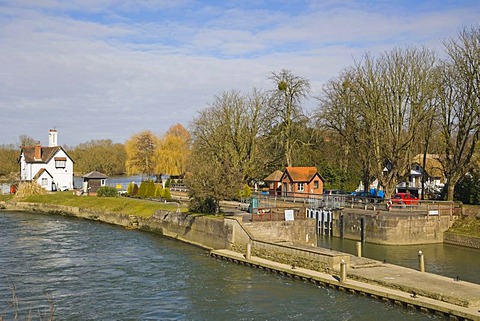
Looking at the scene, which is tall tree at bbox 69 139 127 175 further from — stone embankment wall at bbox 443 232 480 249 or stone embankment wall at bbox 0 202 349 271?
stone embankment wall at bbox 443 232 480 249

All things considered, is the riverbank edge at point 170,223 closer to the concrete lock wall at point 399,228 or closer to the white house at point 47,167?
the white house at point 47,167

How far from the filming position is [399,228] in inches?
1750

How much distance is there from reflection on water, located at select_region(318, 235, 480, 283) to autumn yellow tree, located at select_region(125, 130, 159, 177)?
2161 inches

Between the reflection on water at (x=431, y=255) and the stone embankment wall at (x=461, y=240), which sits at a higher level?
→ the stone embankment wall at (x=461, y=240)

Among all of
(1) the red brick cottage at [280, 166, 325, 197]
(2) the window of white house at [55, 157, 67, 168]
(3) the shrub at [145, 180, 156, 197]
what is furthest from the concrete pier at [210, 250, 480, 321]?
(2) the window of white house at [55, 157, 67, 168]

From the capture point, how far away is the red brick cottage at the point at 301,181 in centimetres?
6072

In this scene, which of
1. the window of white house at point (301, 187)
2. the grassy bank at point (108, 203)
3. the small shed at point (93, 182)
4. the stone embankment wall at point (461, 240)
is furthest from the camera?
the small shed at point (93, 182)

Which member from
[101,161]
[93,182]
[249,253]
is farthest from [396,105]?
[101,161]

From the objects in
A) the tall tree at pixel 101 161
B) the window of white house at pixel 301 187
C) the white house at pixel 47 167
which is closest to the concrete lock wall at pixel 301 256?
the window of white house at pixel 301 187

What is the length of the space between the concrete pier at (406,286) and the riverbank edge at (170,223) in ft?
0.31

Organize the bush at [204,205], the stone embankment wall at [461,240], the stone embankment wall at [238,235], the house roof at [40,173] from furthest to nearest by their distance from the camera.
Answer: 1. the house roof at [40,173]
2. the bush at [204,205]
3. the stone embankment wall at [461,240]
4. the stone embankment wall at [238,235]

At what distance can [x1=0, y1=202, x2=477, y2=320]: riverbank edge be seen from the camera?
28039mm

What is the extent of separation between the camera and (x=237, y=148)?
69.6 meters

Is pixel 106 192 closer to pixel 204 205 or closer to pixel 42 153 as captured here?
pixel 42 153
